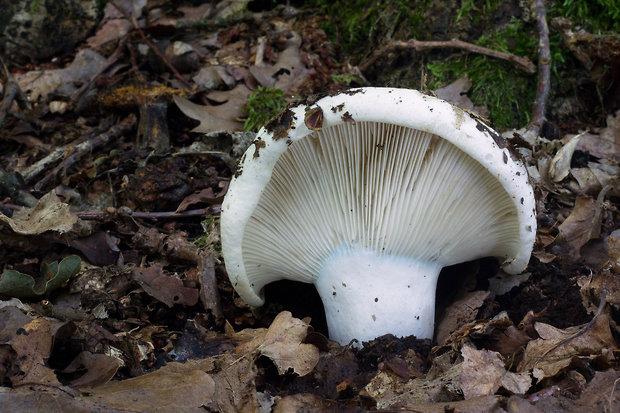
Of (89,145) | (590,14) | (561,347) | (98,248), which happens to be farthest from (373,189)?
(590,14)

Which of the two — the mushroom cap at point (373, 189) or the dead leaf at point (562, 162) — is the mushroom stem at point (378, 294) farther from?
the dead leaf at point (562, 162)

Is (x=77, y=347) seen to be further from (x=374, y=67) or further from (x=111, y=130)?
(x=374, y=67)

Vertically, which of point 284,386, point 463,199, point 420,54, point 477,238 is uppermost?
point 420,54

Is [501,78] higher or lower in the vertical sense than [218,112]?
higher

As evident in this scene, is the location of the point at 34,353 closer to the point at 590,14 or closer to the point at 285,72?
the point at 285,72

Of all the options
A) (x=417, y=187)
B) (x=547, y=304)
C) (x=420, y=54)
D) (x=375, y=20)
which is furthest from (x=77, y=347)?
(x=375, y=20)

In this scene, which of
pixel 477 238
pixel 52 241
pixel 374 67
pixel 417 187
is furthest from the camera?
pixel 374 67

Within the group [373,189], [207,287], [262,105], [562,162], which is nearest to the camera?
[373,189]
